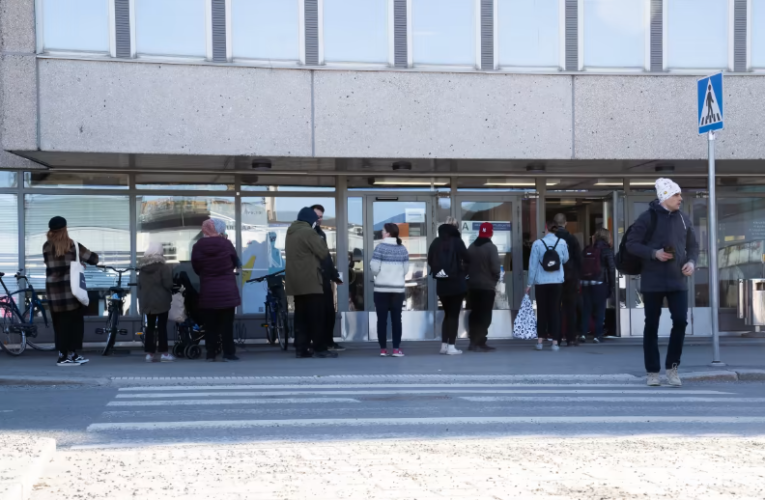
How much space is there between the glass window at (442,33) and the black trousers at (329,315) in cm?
363

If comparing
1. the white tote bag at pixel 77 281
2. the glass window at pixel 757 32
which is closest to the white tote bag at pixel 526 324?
the glass window at pixel 757 32

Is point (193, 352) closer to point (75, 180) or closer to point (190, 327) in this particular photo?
point (190, 327)

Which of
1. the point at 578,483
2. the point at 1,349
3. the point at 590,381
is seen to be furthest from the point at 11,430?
the point at 1,349

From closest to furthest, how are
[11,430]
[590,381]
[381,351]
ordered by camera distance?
[11,430] < [590,381] < [381,351]

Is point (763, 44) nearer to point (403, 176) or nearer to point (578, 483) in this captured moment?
point (403, 176)

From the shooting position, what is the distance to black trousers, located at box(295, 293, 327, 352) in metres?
13.1

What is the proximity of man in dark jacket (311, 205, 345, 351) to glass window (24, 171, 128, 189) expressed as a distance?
3526mm

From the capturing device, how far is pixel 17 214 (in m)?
15.2

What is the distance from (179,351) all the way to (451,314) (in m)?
3.61

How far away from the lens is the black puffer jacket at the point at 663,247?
984cm

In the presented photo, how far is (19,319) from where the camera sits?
567 inches

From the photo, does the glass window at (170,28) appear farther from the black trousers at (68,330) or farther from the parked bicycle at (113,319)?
the black trousers at (68,330)

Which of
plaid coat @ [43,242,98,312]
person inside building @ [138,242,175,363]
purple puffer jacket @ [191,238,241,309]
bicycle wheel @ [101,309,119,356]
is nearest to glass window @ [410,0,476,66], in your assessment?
purple puffer jacket @ [191,238,241,309]

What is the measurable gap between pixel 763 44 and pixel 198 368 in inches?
381
